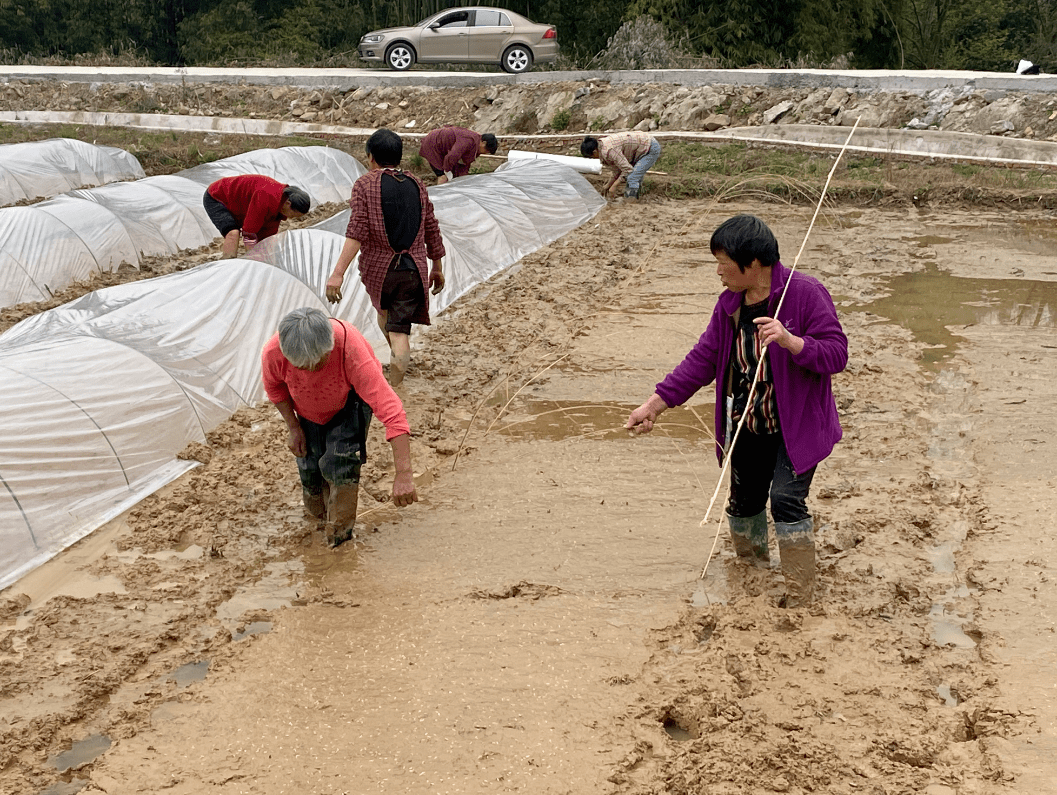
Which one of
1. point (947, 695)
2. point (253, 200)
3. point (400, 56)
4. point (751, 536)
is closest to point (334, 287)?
point (253, 200)

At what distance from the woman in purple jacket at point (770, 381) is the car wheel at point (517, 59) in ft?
60.8

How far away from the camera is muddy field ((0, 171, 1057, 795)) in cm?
309

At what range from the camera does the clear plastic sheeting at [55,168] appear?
42.6 feet

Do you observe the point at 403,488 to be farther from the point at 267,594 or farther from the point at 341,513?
the point at 267,594

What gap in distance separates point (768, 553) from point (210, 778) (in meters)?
2.40

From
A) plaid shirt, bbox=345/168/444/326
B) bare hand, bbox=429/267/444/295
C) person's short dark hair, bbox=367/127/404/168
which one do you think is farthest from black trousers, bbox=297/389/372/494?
bare hand, bbox=429/267/444/295

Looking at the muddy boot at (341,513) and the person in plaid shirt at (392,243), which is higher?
the person in plaid shirt at (392,243)

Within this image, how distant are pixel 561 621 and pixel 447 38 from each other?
764 inches

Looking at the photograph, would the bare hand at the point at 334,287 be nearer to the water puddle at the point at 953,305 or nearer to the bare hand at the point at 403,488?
the bare hand at the point at 403,488

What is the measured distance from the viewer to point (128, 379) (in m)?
5.49

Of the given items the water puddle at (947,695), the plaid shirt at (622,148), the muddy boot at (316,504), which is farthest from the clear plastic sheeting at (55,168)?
the water puddle at (947,695)

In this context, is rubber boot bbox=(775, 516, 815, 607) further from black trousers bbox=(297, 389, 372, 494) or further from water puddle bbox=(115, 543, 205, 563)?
water puddle bbox=(115, 543, 205, 563)

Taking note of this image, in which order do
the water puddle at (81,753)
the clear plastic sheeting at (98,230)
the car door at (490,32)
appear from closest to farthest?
1. the water puddle at (81,753)
2. the clear plastic sheeting at (98,230)
3. the car door at (490,32)

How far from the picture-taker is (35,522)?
455cm
